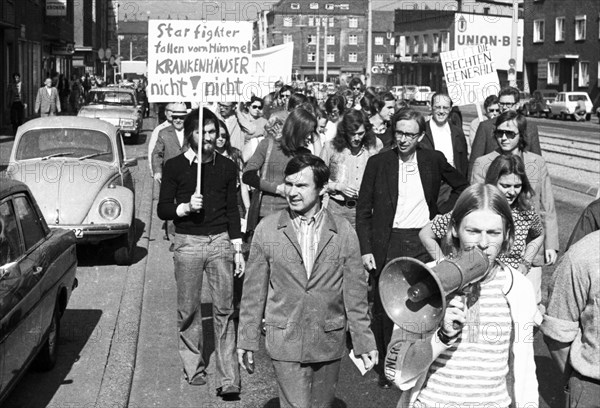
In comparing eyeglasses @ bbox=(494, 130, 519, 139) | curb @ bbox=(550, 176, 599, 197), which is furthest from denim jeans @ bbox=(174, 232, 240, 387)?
curb @ bbox=(550, 176, 599, 197)

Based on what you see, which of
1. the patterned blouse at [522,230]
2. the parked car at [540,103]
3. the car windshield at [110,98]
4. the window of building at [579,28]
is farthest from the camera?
the window of building at [579,28]

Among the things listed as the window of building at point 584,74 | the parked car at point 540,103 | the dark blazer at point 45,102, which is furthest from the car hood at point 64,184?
the window of building at point 584,74

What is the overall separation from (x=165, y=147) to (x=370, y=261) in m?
4.33

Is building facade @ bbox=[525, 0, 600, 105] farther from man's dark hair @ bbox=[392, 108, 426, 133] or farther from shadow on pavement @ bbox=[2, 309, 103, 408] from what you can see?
man's dark hair @ bbox=[392, 108, 426, 133]

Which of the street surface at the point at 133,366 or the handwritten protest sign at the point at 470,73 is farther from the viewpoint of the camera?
the handwritten protest sign at the point at 470,73

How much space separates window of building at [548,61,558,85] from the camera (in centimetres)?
6425

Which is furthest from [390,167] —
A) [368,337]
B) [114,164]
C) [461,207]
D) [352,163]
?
[114,164]

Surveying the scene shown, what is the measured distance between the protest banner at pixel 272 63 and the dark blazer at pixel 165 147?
9160mm

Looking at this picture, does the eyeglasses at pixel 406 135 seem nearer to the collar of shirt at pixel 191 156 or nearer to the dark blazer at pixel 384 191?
the dark blazer at pixel 384 191

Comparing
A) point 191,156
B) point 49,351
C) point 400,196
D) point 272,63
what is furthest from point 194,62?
point 272,63

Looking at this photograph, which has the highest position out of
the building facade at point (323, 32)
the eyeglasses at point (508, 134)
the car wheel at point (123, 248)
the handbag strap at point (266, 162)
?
the building facade at point (323, 32)

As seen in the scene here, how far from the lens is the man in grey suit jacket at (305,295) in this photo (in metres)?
4.64

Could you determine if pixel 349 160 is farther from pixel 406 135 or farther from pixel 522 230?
pixel 522 230

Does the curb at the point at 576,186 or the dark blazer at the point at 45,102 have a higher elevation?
the dark blazer at the point at 45,102
